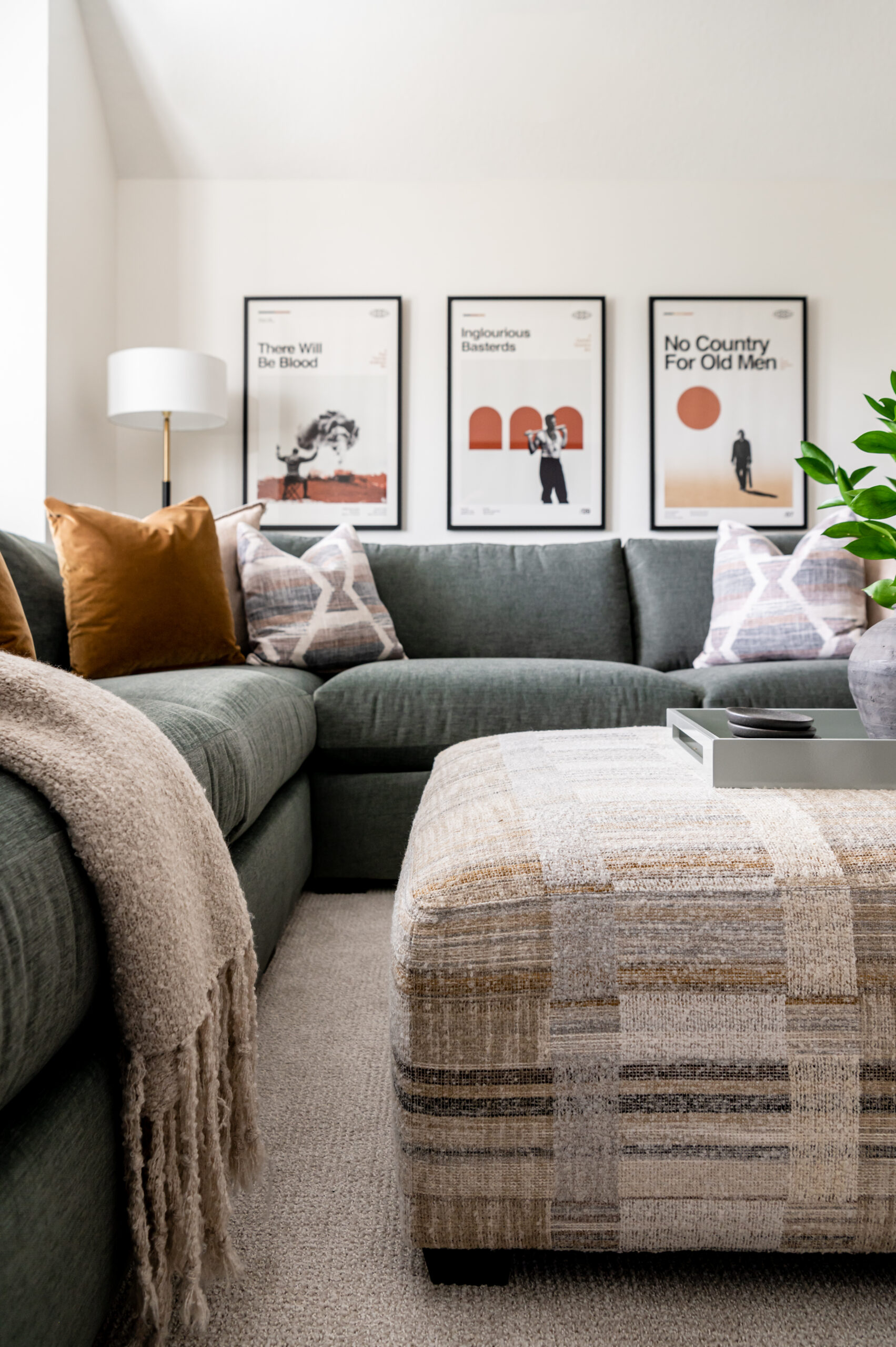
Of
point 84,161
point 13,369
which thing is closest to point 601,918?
point 13,369

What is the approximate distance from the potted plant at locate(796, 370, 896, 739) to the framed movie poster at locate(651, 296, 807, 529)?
2.60 meters

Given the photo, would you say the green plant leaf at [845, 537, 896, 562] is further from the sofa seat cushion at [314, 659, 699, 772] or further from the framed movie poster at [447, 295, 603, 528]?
the framed movie poster at [447, 295, 603, 528]

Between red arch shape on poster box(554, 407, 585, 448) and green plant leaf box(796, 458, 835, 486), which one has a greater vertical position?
red arch shape on poster box(554, 407, 585, 448)

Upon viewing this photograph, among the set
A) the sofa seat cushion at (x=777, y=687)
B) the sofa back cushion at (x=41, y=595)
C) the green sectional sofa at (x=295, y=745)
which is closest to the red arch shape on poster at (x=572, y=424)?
the green sectional sofa at (x=295, y=745)

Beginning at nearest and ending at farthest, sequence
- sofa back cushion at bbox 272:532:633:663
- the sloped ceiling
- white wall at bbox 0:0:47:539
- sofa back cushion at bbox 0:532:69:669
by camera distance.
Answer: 1. sofa back cushion at bbox 0:532:69:669
2. sofa back cushion at bbox 272:532:633:663
3. white wall at bbox 0:0:47:539
4. the sloped ceiling

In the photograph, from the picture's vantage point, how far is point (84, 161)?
3.26m

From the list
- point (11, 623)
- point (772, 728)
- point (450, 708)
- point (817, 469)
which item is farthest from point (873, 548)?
point (11, 623)

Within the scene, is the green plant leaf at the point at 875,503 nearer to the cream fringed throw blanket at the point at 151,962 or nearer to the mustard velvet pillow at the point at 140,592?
the cream fringed throw blanket at the point at 151,962

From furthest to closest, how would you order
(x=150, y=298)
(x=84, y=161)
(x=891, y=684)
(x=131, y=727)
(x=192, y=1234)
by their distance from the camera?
(x=150, y=298), (x=84, y=161), (x=891, y=684), (x=131, y=727), (x=192, y=1234)

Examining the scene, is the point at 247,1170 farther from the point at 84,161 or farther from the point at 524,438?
the point at 84,161

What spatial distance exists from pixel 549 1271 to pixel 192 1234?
0.34m

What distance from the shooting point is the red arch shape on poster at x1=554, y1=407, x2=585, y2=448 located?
3686 millimetres

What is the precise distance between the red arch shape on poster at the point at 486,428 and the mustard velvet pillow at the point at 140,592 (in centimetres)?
180

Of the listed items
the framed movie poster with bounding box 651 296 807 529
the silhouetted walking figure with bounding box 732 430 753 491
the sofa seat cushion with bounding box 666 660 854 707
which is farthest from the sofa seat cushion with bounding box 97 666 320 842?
the silhouetted walking figure with bounding box 732 430 753 491
